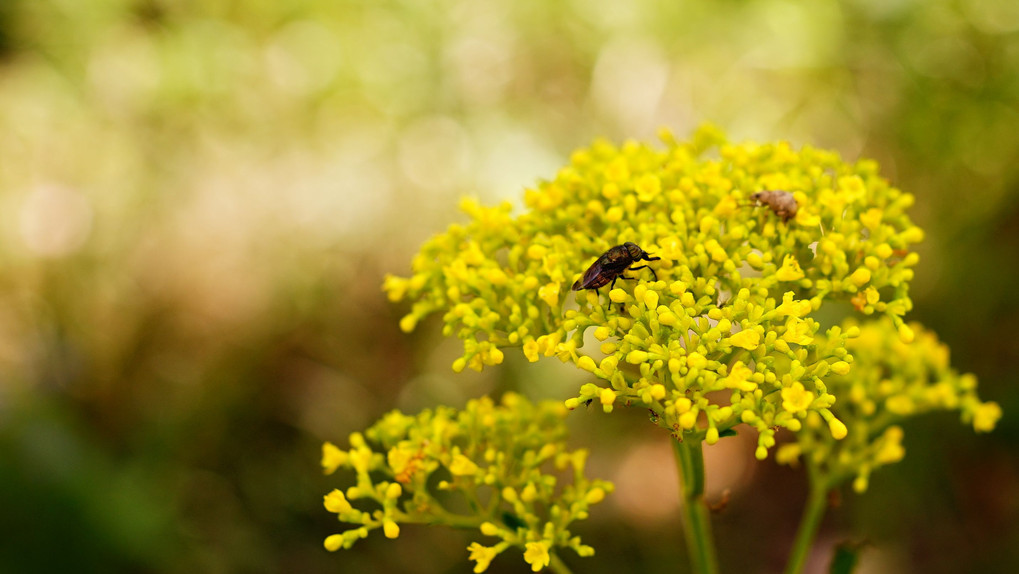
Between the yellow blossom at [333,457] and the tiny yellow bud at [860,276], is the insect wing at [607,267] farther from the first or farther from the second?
the yellow blossom at [333,457]

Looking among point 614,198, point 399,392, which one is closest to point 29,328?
point 399,392

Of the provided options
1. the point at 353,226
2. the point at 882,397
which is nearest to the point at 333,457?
the point at 882,397

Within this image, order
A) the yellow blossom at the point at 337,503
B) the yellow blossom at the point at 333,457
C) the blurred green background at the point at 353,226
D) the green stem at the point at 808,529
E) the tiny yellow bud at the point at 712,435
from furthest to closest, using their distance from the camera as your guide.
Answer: the blurred green background at the point at 353,226, the green stem at the point at 808,529, the yellow blossom at the point at 333,457, the yellow blossom at the point at 337,503, the tiny yellow bud at the point at 712,435

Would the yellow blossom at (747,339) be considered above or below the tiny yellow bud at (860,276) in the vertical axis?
below

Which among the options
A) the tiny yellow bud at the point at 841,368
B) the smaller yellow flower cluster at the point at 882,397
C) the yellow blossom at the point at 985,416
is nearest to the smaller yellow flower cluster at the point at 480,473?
Answer: the tiny yellow bud at the point at 841,368

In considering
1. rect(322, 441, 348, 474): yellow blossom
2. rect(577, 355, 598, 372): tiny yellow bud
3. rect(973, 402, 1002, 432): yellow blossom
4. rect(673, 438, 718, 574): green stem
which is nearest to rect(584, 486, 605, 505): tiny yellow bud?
rect(673, 438, 718, 574): green stem

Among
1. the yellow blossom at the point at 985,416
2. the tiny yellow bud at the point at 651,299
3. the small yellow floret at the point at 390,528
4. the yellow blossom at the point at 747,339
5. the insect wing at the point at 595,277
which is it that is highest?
the yellow blossom at the point at 985,416

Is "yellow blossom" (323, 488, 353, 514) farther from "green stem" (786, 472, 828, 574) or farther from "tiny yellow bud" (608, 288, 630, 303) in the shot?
"green stem" (786, 472, 828, 574)
